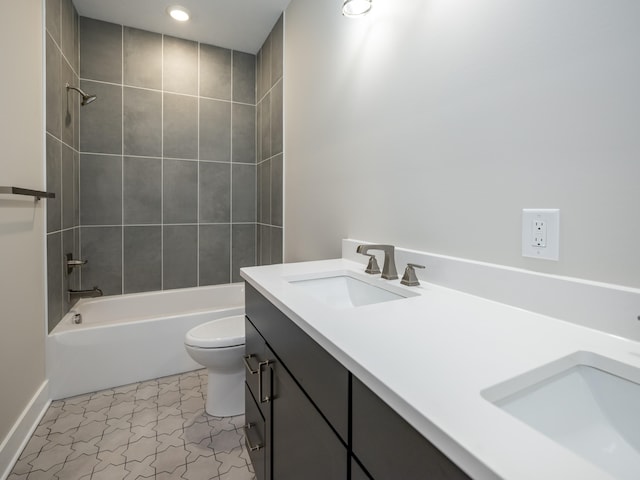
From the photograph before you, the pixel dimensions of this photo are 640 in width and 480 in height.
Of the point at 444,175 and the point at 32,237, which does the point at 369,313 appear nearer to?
the point at 444,175

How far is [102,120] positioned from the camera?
96.0 inches

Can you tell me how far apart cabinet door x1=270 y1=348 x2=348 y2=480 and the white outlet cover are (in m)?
0.63

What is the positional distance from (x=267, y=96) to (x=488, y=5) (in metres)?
2.03

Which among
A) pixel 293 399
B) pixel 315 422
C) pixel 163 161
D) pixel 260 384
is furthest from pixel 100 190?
pixel 315 422

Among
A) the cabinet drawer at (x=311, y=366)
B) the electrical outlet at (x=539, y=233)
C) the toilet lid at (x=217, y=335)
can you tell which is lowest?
the toilet lid at (x=217, y=335)

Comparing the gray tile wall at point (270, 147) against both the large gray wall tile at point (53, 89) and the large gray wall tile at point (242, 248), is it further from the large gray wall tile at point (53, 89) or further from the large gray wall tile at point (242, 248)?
the large gray wall tile at point (53, 89)

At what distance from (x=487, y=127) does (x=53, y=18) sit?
2351 millimetres

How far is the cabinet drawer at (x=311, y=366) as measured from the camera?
0.58 meters

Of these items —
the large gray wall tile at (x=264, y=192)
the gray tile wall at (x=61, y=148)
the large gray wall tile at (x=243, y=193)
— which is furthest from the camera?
the large gray wall tile at (x=243, y=193)

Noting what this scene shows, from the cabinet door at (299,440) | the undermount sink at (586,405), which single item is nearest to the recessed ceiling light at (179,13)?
the cabinet door at (299,440)

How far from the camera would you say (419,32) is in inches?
44.4

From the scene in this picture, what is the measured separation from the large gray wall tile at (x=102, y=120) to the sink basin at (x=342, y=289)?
84.0 inches

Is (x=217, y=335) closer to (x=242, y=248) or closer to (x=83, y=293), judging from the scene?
(x=83, y=293)

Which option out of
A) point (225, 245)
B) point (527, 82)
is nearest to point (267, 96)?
point (225, 245)
